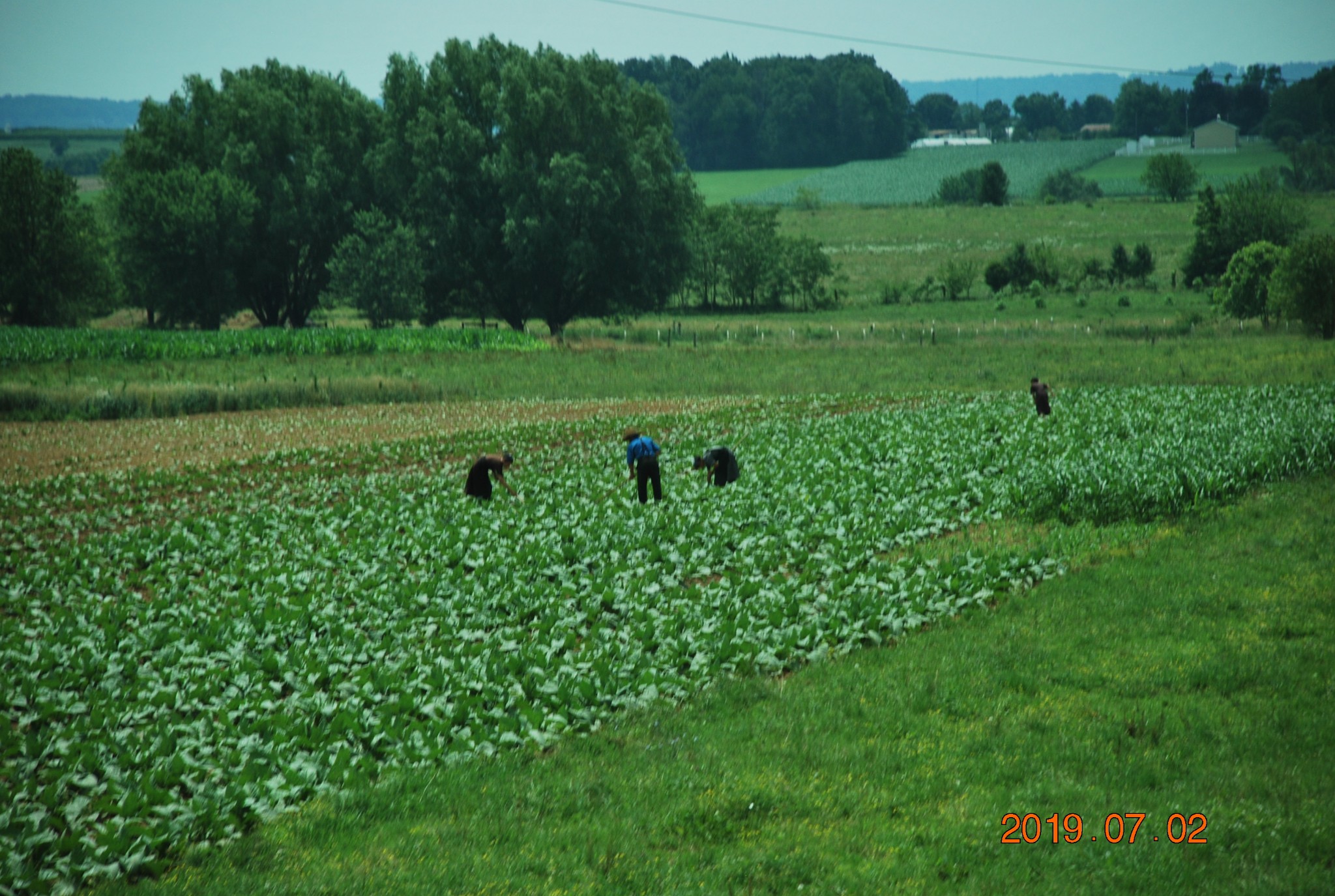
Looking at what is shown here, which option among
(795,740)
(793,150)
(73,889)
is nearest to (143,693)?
(73,889)

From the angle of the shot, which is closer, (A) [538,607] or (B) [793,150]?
(A) [538,607]

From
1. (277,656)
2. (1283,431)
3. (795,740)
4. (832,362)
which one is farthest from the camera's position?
(832,362)

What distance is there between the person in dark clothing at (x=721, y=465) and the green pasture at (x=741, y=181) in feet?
440

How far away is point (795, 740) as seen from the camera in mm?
10258

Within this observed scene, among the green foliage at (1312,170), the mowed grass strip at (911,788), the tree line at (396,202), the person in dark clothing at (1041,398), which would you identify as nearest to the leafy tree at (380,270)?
the tree line at (396,202)

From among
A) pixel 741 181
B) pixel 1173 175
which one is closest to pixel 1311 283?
pixel 1173 175

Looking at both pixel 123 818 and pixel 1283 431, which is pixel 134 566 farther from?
pixel 1283 431

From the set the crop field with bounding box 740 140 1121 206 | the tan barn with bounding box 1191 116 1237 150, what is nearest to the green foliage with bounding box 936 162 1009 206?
the crop field with bounding box 740 140 1121 206

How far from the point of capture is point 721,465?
21.6 m

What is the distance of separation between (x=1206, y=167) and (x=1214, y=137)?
1248 inches

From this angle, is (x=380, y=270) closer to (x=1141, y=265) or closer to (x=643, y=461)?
(x=643, y=461)

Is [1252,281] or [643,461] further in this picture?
[1252,281]

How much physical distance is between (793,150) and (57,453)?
18319 cm

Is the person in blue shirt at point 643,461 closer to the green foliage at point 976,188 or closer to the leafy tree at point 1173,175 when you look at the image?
the green foliage at point 976,188
